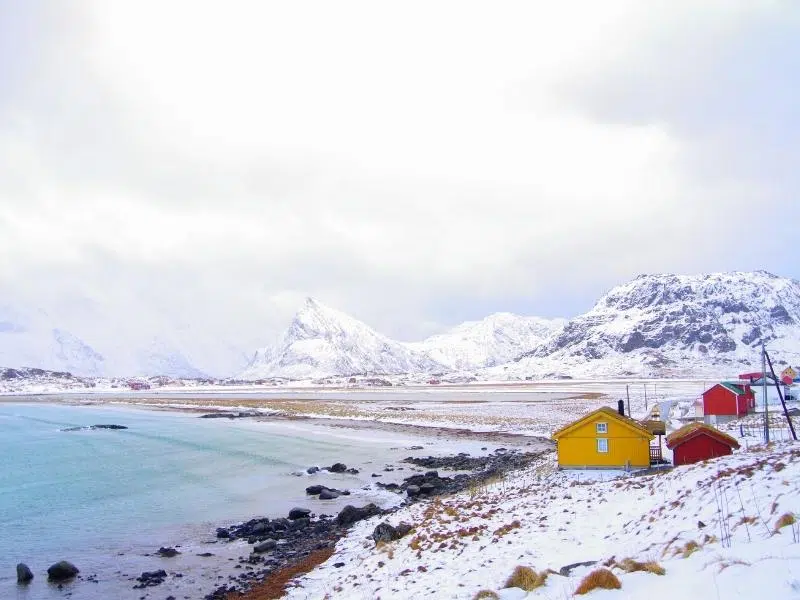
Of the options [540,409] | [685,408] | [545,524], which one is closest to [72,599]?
[545,524]

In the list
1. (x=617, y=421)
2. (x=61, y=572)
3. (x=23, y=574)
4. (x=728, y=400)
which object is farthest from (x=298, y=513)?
(x=728, y=400)

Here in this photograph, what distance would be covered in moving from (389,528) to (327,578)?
325 centimetres

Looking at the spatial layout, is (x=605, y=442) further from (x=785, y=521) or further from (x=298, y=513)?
(x=785, y=521)

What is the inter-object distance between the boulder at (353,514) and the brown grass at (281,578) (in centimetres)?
488

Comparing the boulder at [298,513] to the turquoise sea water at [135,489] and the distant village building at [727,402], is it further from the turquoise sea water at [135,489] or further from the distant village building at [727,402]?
the distant village building at [727,402]

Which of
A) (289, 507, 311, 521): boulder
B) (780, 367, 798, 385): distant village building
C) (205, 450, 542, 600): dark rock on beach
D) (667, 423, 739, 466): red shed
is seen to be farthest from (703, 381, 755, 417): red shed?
(289, 507, 311, 521): boulder

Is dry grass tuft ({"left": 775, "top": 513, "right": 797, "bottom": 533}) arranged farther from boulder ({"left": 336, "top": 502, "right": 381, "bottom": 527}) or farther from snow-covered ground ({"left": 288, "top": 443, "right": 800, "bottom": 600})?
boulder ({"left": 336, "top": 502, "right": 381, "bottom": 527})

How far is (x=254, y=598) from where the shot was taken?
18.9 meters

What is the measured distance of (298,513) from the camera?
3033 centimetres

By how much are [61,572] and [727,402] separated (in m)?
51.8

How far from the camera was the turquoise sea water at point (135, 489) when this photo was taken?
25.2 m

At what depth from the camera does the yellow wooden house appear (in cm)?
3030

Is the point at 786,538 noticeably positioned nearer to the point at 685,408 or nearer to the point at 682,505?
the point at 682,505

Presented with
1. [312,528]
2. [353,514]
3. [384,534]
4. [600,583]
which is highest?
[600,583]
